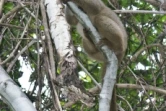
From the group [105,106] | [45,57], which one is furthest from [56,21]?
[105,106]

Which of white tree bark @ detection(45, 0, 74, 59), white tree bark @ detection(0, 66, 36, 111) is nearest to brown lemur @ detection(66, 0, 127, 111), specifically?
white tree bark @ detection(45, 0, 74, 59)

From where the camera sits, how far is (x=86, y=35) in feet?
12.0

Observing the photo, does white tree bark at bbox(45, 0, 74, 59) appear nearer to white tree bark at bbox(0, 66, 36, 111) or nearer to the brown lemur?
white tree bark at bbox(0, 66, 36, 111)

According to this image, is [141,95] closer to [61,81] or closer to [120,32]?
[120,32]

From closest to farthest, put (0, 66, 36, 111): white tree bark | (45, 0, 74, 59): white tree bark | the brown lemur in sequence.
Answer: (0, 66, 36, 111): white tree bark, (45, 0, 74, 59): white tree bark, the brown lemur

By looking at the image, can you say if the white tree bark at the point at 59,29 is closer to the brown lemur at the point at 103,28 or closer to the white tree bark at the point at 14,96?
the white tree bark at the point at 14,96

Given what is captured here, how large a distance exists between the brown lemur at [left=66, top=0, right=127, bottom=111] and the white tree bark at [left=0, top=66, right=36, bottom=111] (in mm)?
1123

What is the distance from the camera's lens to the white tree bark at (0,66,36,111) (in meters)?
2.48

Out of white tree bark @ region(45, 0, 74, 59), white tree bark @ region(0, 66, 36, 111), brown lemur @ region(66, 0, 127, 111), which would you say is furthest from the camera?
brown lemur @ region(66, 0, 127, 111)

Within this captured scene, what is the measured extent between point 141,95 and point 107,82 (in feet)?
7.21

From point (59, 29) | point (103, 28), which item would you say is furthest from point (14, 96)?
point (103, 28)

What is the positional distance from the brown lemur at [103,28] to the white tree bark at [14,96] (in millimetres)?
1123

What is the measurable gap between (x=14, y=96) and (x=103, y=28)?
1.42m

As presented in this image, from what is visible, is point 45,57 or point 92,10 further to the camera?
point 92,10
